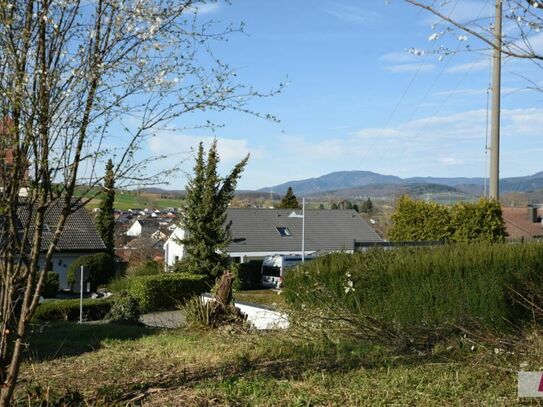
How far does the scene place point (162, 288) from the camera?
2631 cm

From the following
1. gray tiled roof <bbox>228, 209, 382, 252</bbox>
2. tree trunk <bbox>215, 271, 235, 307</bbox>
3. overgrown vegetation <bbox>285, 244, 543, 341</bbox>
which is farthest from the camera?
gray tiled roof <bbox>228, 209, 382, 252</bbox>

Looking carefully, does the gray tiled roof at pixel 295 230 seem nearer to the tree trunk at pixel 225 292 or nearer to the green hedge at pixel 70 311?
the green hedge at pixel 70 311

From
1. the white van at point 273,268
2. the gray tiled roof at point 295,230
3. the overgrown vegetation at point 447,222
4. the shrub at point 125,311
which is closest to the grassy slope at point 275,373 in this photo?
the shrub at point 125,311

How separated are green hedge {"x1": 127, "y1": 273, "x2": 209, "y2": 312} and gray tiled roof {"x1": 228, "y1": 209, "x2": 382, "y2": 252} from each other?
15.3 metres

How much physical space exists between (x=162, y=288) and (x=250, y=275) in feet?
30.9

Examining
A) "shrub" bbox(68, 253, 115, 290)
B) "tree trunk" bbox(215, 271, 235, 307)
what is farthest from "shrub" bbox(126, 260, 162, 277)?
"tree trunk" bbox(215, 271, 235, 307)

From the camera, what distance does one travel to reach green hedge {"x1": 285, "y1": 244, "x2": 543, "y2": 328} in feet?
37.7

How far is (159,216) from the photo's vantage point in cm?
7131

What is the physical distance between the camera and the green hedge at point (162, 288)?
83.6ft

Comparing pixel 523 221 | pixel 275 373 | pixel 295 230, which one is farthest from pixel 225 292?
pixel 523 221

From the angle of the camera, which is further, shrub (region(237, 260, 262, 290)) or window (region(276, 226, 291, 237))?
A: window (region(276, 226, 291, 237))

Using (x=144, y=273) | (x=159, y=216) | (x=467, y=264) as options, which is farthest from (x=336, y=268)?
(x=159, y=216)

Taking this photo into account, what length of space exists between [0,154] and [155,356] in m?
3.16

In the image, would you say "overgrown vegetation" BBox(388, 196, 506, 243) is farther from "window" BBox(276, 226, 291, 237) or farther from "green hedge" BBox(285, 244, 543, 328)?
"window" BBox(276, 226, 291, 237)
